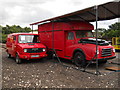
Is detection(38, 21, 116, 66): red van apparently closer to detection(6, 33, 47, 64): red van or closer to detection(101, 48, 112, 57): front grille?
detection(101, 48, 112, 57): front grille

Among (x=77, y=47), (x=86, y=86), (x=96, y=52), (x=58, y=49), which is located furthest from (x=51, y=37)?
(x=86, y=86)

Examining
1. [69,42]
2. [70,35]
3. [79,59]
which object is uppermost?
[70,35]

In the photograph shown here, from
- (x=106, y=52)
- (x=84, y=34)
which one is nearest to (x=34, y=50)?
(x=84, y=34)

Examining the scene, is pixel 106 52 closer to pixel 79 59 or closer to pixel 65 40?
pixel 79 59

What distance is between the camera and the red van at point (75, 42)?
22.4ft

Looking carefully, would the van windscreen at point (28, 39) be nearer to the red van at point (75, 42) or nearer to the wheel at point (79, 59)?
the red van at point (75, 42)

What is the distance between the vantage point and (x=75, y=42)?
7.88 metres

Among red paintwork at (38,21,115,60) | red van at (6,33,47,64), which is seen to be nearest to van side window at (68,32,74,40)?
red paintwork at (38,21,115,60)

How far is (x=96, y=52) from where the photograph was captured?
615 centimetres

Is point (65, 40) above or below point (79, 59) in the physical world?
above

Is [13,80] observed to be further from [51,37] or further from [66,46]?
[51,37]

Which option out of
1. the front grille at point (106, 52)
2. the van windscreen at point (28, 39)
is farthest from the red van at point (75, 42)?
the van windscreen at point (28, 39)

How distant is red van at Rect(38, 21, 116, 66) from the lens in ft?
22.4

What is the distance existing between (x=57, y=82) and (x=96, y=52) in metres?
2.44
